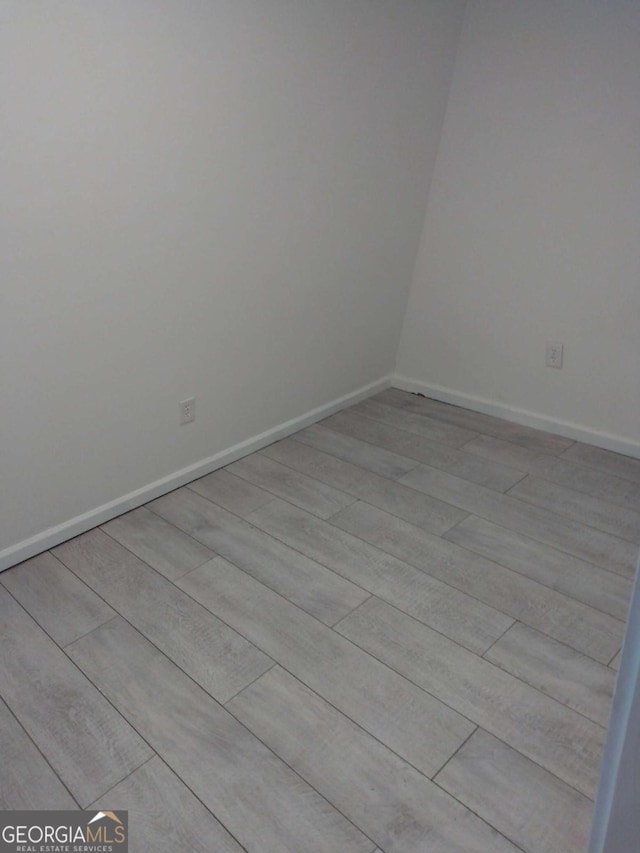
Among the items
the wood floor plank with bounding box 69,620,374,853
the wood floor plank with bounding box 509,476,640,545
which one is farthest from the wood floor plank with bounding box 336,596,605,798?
the wood floor plank with bounding box 509,476,640,545

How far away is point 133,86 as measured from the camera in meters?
1.76

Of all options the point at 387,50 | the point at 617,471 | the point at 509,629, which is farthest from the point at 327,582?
the point at 387,50

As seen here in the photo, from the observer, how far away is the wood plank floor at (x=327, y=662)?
129 centimetres

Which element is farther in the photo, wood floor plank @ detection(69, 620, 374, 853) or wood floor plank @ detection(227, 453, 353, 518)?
wood floor plank @ detection(227, 453, 353, 518)

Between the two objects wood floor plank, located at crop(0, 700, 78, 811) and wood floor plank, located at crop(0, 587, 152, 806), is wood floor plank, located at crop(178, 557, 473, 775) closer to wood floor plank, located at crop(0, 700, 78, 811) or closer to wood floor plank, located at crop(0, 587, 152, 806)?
wood floor plank, located at crop(0, 587, 152, 806)

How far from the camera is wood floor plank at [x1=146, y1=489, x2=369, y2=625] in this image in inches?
73.4

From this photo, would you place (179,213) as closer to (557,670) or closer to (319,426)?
(319,426)

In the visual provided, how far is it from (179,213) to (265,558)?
1149 mm

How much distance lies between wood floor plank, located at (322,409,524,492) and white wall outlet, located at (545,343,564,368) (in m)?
0.62

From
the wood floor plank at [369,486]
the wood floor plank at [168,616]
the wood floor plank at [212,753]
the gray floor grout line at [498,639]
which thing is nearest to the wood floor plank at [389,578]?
the gray floor grout line at [498,639]

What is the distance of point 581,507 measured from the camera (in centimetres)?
244

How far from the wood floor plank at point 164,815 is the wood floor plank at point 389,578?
79 cm

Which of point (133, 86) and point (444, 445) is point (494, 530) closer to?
point (444, 445)

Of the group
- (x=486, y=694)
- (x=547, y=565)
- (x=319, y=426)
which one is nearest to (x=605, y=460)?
(x=547, y=565)
